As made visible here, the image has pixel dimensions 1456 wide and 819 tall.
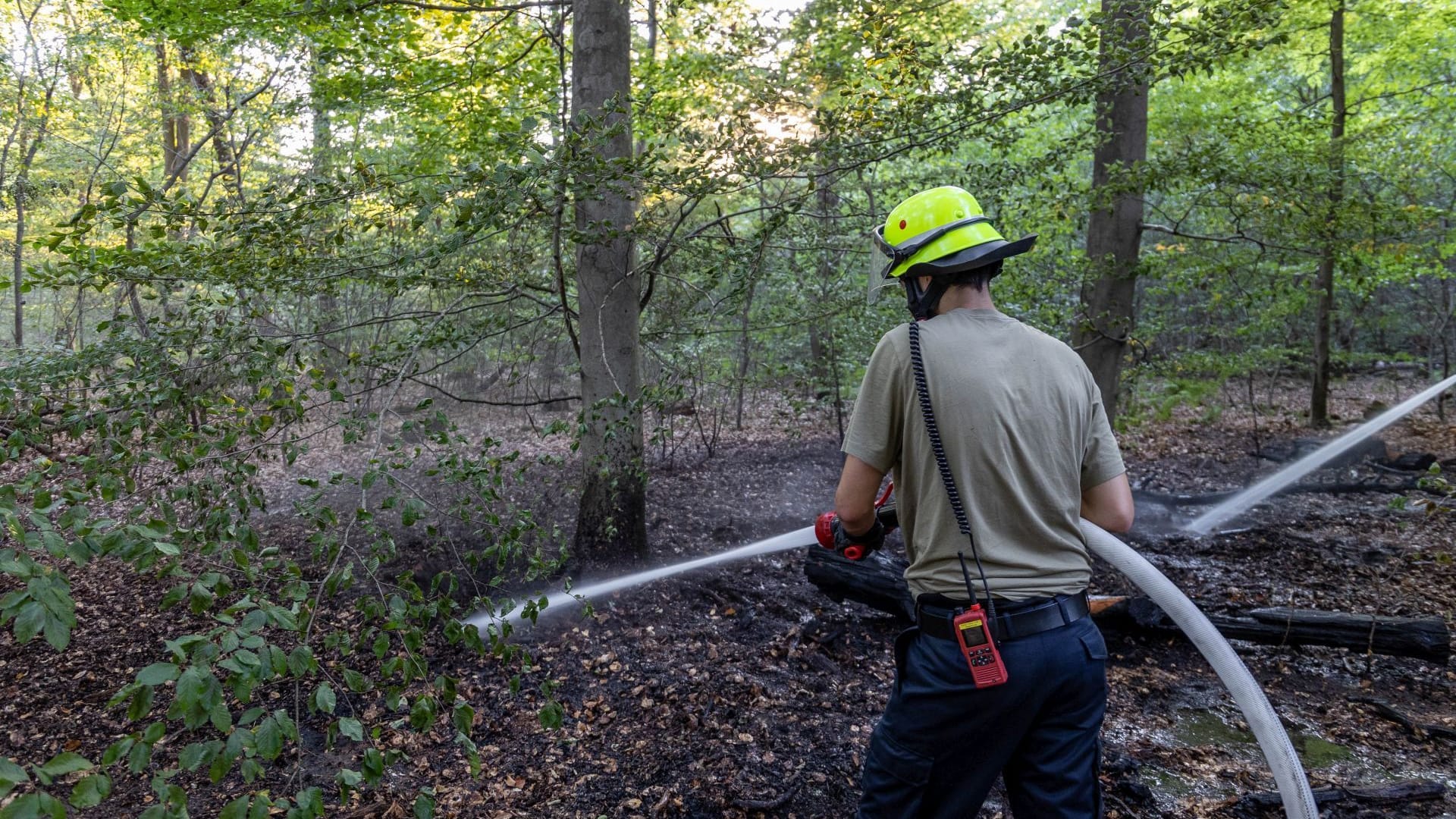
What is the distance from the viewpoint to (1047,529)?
80.5 inches

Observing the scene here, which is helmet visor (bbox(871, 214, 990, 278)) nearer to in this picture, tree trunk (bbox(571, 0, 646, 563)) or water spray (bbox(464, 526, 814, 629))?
water spray (bbox(464, 526, 814, 629))

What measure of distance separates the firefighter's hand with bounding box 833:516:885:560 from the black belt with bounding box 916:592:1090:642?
0.92 feet

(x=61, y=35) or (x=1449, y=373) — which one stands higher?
(x=61, y=35)

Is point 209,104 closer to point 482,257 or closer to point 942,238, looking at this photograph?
point 482,257

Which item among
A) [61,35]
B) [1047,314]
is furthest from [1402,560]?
[61,35]

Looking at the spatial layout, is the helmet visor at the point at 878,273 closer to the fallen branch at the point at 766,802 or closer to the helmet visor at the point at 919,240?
the helmet visor at the point at 919,240

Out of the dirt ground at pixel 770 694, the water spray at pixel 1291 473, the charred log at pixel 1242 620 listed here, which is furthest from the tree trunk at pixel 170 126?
the water spray at pixel 1291 473

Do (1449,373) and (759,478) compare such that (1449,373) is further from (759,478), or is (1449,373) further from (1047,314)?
(759,478)

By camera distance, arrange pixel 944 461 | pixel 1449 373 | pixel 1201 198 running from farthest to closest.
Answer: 1. pixel 1449 373
2. pixel 1201 198
3. pixel 944 461

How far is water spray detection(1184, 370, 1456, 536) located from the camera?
291 inches

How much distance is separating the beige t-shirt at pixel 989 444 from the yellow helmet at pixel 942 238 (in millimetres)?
140

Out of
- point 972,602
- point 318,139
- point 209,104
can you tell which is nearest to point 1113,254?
point 972,602

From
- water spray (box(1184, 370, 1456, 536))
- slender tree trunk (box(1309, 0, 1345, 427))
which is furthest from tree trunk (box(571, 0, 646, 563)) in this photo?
slender tree trunk (box(1309, 0, 1345, 427))

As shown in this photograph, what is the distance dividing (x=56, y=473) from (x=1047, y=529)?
378cm
